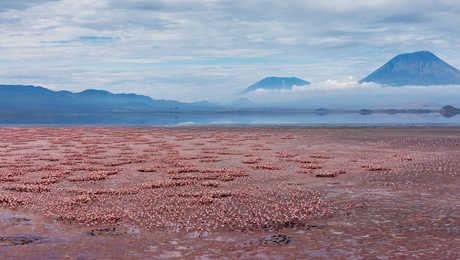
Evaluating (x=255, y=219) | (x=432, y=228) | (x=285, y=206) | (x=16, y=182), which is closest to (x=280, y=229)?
(x=255, y=219)

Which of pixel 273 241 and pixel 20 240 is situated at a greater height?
pixel 20 240

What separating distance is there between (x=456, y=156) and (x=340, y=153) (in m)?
9.47

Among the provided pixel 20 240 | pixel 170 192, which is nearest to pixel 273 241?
pixel 20 240

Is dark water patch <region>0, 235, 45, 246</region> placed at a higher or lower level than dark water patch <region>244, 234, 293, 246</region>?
higher

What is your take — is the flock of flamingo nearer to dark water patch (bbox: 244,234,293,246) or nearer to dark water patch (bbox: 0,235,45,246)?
dark water patch (bbox: 244,234,293,246)

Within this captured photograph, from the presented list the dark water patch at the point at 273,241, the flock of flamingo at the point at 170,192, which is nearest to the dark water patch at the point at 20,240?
the flock of flamingo at the point at 170,192

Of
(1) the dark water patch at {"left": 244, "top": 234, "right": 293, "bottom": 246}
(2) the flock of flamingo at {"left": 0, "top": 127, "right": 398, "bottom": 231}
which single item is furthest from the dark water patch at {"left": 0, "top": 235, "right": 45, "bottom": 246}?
(1) the dark water patch at {"left": 244, "top": 234, "right": 293, "bottom": 246}

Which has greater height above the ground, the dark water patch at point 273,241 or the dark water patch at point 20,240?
the dark water patch at point 20,240

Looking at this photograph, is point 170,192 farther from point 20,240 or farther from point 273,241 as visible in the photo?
point 273,241

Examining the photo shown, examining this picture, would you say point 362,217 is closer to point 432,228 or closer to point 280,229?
point 432,228

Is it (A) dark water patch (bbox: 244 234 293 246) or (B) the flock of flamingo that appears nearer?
(A) dark water patch (bbox: 244 234 293 246)

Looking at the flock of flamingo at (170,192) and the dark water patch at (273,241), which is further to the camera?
the flock of flamingo at (170,192)

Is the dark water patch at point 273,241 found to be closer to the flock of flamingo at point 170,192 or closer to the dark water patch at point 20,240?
the flock of flamingo at point 170,192

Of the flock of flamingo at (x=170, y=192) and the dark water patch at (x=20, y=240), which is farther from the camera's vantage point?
the flock of flamingo at (x=170, y=192)
